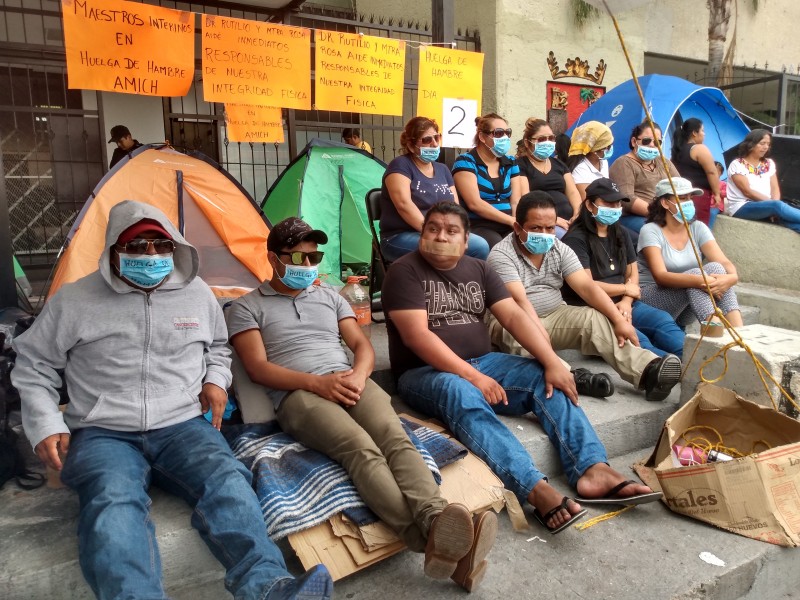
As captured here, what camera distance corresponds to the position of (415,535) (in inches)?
91.4

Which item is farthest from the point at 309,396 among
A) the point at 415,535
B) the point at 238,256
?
the point at 238,256

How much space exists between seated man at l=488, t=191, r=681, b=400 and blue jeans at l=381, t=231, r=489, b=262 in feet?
1.32

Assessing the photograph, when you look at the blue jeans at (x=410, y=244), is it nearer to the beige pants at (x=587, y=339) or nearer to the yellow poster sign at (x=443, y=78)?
the beige pants at (x=587, y=339)

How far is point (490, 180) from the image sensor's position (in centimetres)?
473

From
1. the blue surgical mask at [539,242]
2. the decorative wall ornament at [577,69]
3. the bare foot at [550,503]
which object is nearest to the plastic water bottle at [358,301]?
the blue surgical mask at [539,242]

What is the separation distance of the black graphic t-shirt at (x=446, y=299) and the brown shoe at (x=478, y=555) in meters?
1.20

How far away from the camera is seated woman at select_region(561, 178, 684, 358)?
423 centimetres

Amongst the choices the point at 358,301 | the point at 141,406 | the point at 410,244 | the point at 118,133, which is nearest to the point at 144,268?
the point at 141,406

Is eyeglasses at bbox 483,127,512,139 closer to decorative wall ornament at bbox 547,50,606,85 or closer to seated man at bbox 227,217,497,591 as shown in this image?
seated man at bbox 227,217,497,591

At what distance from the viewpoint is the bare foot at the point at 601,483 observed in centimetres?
278

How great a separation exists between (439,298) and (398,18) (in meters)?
8.07

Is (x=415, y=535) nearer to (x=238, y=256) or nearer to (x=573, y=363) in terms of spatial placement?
(x=573, y=363)

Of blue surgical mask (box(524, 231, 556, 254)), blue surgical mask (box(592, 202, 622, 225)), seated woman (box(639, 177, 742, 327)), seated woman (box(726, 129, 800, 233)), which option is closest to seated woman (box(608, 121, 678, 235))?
seated woman (box(639, 177, 742, 327))

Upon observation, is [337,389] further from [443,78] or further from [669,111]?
[669,111]
